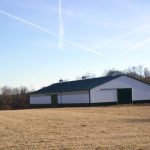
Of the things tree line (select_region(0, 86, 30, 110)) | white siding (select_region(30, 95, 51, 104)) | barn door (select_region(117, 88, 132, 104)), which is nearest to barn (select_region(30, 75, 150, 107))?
barn door (select_region(117, 88, 132, 104))

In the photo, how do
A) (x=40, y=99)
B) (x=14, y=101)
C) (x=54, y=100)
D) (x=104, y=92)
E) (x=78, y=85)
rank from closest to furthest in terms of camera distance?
(x=104, y=92) → (x=78, y=85) → (x=54, y=100) → (x=40, y=99) → (x=14, y=101)

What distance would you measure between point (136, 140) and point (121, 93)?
1782 inches

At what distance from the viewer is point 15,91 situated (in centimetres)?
9469

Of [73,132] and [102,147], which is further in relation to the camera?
[73,132]

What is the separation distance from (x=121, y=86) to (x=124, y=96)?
1526mm

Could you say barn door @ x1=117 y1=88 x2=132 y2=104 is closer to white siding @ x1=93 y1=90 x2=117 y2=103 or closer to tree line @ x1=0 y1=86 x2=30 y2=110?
white siding @ x1=93 y1=90 x2=117 y2=103

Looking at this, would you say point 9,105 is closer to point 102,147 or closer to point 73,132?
point 73,132

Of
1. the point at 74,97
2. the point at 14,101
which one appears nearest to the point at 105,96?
the point at 74,97

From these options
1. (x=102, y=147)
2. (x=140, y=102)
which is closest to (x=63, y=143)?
(x=102, y=147)

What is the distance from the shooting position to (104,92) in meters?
57.7

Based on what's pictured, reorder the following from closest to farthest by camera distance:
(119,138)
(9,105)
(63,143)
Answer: (63,143), (119,138), (9,105)

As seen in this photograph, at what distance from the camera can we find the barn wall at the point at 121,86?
57.1 m

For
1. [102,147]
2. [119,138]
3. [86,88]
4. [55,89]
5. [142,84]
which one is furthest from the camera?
[55,89]

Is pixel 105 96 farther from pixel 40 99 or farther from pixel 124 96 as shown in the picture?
pixel 40 99
